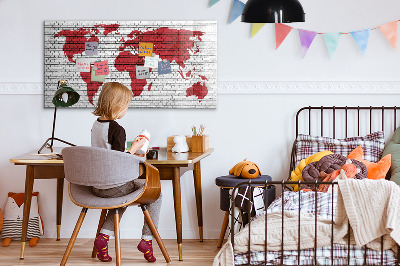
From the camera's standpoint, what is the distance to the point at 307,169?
150 inches

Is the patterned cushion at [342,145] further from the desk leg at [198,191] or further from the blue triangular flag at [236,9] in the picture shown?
the blue triangular flag at [236,9]

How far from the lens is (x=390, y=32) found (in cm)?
423

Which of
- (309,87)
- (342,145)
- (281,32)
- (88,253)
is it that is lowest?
(88,253)

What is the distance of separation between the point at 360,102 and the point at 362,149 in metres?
0.40

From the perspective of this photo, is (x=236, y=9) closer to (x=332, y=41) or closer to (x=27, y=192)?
(x=332, y=41)

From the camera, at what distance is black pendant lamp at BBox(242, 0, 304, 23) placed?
3053mm

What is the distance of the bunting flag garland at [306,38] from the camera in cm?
426

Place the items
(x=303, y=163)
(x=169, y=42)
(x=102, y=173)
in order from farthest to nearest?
1. (x=169, y=42)
2. (x=303, y=163)
3. (x=102, y=173)

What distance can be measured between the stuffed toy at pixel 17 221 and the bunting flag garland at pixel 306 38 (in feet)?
7.25

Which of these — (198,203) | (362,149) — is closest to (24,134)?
(198,203)

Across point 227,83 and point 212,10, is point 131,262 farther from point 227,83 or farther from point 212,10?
point 212,10

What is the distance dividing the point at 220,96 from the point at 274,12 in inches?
53.8

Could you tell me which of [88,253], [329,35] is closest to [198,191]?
[88,253]

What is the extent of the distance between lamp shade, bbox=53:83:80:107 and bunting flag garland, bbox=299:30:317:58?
5.30 ft
